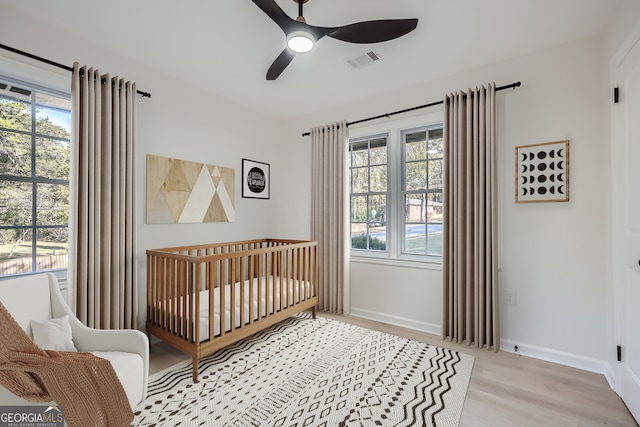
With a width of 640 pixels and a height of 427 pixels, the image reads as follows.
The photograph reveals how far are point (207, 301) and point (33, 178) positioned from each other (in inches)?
60.4

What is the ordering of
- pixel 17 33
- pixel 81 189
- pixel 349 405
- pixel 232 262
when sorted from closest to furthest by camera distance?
pixel 349 405 → pixel 17 33 → pixel 81 189 → pixel 232 262

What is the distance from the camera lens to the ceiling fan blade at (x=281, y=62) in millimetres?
1887

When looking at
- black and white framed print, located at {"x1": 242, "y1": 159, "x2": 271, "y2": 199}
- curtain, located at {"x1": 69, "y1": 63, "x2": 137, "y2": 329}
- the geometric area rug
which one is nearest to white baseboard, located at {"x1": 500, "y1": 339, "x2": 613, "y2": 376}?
the geometric area rug

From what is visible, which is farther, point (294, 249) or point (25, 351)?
point (294, 249)

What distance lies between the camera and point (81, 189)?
2.10m

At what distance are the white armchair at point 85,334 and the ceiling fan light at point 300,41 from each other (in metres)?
1.81

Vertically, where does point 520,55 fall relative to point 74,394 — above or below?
above

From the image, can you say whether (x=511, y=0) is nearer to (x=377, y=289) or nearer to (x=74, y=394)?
(x=377, y=289)

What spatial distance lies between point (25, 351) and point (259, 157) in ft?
9.24

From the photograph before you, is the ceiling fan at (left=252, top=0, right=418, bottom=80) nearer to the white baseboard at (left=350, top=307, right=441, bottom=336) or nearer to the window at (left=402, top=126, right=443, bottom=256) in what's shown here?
the window at (left=402, top=126, right=443, bottom=256)

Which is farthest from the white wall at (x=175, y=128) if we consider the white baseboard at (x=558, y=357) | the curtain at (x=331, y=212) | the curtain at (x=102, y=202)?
the white baseboard at (x=558, y=357)

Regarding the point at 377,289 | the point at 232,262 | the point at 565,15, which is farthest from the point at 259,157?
the point at 565,15

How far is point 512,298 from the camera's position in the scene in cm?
246

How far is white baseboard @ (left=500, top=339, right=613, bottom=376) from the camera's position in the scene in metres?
2.12
